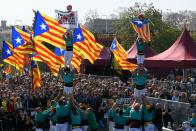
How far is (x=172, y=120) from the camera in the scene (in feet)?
71.4

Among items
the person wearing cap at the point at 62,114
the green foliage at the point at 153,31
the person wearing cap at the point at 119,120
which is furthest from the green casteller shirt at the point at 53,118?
the green foliage at the point at 153,31

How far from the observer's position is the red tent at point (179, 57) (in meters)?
29.3

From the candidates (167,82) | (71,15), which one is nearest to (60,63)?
(71,15)

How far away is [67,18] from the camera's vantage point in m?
18.7

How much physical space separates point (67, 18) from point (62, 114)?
140 inches

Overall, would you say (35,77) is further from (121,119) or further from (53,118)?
(121,119)

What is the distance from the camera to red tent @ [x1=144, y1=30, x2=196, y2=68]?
29.3 m

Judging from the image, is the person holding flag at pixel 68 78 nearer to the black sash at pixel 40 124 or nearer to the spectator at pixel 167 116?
the black sash at pixel 40 124

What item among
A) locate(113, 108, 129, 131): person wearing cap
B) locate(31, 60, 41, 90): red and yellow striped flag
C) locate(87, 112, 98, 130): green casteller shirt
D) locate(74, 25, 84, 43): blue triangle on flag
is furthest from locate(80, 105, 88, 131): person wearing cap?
locate(74, 25, 84, 43): blue triangle on flag

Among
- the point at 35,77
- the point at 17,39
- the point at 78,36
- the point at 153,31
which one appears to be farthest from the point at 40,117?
the point at 153,31

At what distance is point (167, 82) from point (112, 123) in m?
7.89

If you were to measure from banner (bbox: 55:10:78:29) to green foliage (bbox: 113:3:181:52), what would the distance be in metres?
33.5

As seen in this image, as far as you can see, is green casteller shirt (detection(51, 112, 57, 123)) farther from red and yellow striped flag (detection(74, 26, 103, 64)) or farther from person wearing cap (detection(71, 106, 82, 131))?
red and yellow striped flag (detection(74, 26, 103, 64))

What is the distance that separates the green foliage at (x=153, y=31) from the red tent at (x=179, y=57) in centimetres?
1971
